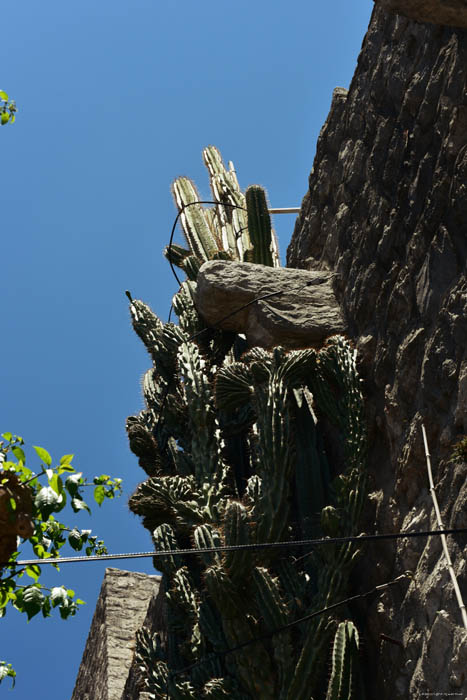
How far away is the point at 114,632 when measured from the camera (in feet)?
28.4

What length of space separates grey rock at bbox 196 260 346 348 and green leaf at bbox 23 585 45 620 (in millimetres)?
3387

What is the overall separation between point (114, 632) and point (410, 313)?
16.3 ft

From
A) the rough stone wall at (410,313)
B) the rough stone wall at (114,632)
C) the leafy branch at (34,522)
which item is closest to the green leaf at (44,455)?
the leafy branch at (34,522)

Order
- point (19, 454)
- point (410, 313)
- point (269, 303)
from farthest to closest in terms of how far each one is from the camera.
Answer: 1. point (269, 303)
2. point (410, 313)
3. point (19, 454)

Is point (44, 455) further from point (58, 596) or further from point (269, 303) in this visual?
point (269, 303)

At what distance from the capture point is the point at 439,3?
15.6ft

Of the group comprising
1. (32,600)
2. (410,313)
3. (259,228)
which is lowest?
(32,600)

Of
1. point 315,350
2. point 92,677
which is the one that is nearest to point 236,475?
point 315,350

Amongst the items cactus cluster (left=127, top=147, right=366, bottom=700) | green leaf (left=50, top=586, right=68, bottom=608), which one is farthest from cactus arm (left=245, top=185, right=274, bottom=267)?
green leaf (left=50, top=586, right=68, bottom=608)

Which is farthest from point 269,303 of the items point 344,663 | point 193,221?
point 344,663

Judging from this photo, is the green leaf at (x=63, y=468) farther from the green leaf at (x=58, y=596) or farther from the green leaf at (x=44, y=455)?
the green leaf at (x=58, y=596)

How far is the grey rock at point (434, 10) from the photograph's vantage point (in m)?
4.75

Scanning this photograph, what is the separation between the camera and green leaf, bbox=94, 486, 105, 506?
343 centimetres

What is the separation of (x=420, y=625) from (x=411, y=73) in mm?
3387
